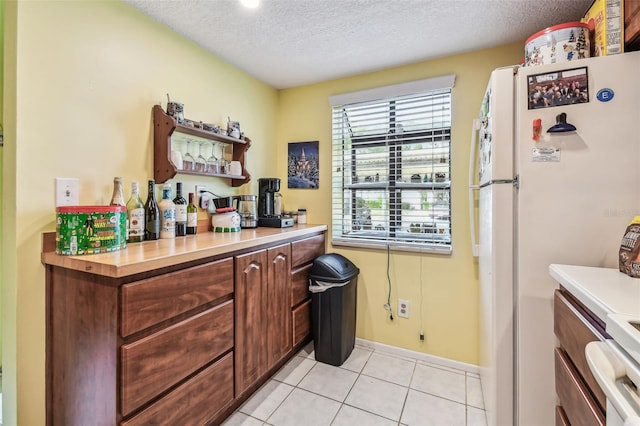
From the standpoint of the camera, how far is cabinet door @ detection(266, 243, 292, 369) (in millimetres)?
1796

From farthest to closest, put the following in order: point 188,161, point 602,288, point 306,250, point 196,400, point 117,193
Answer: point 306,250
point 188,161
point 117,193
point 196,400
point 602,288

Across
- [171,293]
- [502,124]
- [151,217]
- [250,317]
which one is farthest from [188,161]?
[502,124]

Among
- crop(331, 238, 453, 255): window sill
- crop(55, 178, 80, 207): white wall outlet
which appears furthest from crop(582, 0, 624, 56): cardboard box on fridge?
crop(55, 178, 80, 207): white wall outlet

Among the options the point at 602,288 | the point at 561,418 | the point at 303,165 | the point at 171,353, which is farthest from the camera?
the point at 303,165

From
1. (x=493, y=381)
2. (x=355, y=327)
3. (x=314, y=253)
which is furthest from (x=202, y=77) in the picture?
(x=493, y=381)

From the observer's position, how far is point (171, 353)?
1195 millimetres

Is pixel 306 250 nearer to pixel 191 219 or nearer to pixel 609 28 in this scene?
pixel 191 219

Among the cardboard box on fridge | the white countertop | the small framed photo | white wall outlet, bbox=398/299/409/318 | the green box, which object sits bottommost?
white wall outlet, bbox=398/299/409/318

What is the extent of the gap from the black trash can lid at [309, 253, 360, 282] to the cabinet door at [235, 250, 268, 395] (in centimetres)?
48

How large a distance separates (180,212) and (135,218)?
0.91ft

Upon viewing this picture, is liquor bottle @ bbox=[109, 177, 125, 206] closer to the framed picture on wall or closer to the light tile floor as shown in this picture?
the light tile floor

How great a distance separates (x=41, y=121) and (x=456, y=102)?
238 cm

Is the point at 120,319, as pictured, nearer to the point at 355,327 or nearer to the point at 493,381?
the point at 493,381

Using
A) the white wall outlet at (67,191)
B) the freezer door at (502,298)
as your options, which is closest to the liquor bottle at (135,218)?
the white wall outlet at (67,191)
